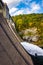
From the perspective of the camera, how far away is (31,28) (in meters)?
69.3

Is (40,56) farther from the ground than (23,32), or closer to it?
farther from the ground

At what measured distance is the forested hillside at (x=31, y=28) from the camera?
60.6m

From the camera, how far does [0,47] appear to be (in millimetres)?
3391

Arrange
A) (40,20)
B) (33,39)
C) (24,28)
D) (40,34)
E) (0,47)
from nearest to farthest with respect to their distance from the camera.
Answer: (0,47)
(33,39)
(40,34)
(24,28)
(40,20)

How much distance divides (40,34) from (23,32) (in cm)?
516

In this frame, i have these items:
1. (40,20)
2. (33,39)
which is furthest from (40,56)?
(40,20)

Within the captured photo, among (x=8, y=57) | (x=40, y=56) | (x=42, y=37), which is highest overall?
(x=8, y=57)

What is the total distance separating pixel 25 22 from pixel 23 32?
6.55 metres

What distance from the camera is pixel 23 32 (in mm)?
65125

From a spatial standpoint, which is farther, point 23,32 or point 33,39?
point 23,32

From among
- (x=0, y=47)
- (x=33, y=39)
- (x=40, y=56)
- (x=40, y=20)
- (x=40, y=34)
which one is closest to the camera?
(x=0, y=47)

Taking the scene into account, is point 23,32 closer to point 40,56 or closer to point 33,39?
point 33,39

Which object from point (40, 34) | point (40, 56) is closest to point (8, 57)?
point (40, 56)

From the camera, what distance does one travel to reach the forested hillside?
60.6 m
